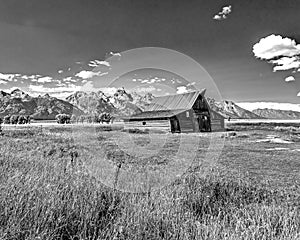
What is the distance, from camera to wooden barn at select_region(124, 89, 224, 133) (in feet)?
143

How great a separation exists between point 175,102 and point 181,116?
6434 mm

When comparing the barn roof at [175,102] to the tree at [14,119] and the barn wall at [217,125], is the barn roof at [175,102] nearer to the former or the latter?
the barn wall at [217,125]

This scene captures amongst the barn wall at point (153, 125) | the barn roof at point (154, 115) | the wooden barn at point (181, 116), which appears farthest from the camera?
the barn roof at point (154, 115)

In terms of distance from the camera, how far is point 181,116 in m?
44.1

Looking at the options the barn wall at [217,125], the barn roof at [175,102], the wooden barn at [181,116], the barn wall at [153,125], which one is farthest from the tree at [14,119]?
the barn wall at [217,125]

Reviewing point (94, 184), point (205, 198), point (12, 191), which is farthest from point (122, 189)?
point (12, 191)

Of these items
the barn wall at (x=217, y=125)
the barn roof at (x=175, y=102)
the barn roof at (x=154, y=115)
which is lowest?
the barn wall at (x=217, y=125)

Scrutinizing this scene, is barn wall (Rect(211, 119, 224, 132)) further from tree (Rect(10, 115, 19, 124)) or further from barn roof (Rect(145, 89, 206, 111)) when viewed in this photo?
tree (Rect(10, 115, 19, 124))

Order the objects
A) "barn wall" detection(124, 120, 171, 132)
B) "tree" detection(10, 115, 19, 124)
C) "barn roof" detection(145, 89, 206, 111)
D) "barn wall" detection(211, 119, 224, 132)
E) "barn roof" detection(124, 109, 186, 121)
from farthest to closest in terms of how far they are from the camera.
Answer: "tree" detection(10, 115, 19, 124), "barn wall" detection(211, 119, 224, 132), "barn roof" detection(145, 89, 206, 111), "barn roof" detection(124, 109, 186, 121), "barn wall" detection(124, 120, 171, 132)

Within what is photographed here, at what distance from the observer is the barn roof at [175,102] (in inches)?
1834

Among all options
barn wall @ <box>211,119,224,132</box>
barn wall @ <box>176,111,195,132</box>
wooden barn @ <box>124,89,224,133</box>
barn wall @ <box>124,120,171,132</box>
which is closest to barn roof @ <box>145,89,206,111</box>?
wooden barn @ <box>124,89,224,133</box>

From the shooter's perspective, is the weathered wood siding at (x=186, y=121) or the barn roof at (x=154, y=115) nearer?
the weathered wood siding at (x=186, y=121)

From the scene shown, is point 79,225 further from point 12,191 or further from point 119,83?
point 119,83

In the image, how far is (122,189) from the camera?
18.4 feet
